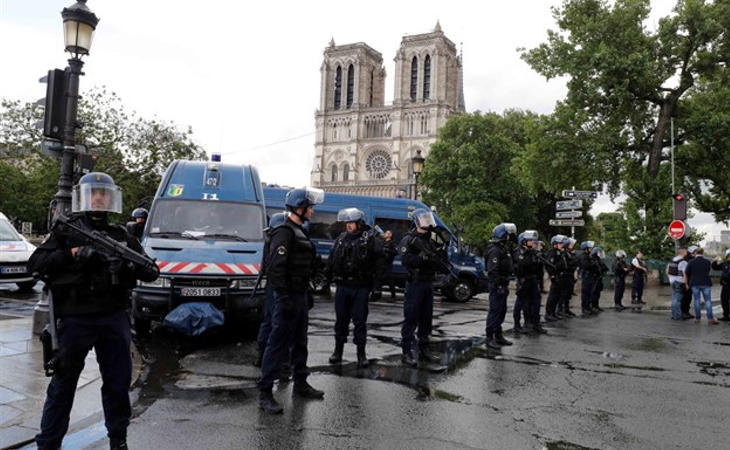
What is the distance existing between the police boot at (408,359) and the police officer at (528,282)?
133 inches

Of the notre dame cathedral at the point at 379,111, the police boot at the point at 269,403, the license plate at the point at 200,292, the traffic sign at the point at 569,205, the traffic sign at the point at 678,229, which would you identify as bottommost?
the police boot at the point at 269,403

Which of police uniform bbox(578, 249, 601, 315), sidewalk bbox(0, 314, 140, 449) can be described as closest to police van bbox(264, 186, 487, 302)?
police uniform bbox(578, 249, 601, 315)

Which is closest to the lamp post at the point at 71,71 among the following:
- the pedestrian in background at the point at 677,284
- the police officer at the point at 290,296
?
the police officer at the point at 290,296

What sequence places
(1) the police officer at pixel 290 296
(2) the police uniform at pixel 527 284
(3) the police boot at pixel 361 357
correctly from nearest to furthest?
(1) the police officer at pixel 290 296 → (3) the police boot at pixel 361 357 → (2) the police uniform at pixel 527 284

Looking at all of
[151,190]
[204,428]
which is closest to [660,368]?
[204,428]

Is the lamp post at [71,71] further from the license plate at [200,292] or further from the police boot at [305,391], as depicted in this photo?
the police boot at [305,391]

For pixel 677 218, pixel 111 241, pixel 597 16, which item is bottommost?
pixel 111 241

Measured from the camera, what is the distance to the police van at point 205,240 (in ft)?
24.0

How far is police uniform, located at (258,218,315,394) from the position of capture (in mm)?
4875

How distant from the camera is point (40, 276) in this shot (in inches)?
137

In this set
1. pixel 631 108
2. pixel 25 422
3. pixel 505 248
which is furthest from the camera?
pixel 631 108

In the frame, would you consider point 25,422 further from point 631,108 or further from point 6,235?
point 631,108

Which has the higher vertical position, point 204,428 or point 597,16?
point 597,16

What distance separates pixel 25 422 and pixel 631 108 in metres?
22.5
